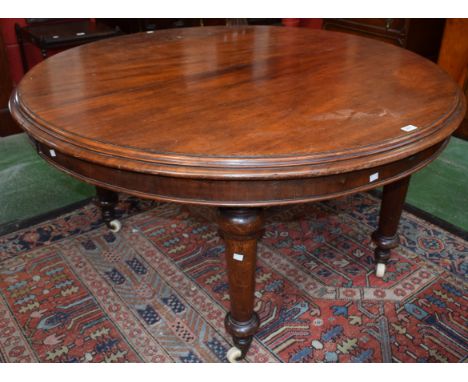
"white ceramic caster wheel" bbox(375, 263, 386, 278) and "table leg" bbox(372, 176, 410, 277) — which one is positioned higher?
"table leg" bbox(372, 176, 410, 277)

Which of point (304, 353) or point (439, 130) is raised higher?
point (439, 130)

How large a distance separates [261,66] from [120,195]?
3.27ft

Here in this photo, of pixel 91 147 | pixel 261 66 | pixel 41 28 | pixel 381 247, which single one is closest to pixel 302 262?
pixel 381 247

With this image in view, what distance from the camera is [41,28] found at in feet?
8.52

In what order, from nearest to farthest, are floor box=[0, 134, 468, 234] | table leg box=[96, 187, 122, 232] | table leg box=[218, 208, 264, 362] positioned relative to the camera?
table leg box=[218, 208, 264, 362] < table leg box=[96, 187, 122, 232] < floor box=[0, 134, 468, 234]

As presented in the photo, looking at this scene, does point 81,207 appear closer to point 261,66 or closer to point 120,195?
point 120,195

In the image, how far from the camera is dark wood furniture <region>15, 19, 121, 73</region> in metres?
2.44

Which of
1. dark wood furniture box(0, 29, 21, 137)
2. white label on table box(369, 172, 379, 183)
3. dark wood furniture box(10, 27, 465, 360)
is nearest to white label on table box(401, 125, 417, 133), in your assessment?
dark wood furniture box(10, 27, 465, 360)

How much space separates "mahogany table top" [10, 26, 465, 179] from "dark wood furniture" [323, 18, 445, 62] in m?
1.52

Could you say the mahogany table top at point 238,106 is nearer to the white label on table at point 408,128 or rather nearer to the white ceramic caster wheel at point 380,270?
the white label on table at point 408,128

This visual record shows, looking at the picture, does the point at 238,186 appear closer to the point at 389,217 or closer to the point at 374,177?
the point at 374,177

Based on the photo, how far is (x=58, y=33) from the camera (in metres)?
2.53

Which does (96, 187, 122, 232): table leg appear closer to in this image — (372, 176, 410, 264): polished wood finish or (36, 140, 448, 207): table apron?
(36, 140, 448, 207): table apron

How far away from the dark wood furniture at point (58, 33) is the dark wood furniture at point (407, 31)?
65.1 inches
